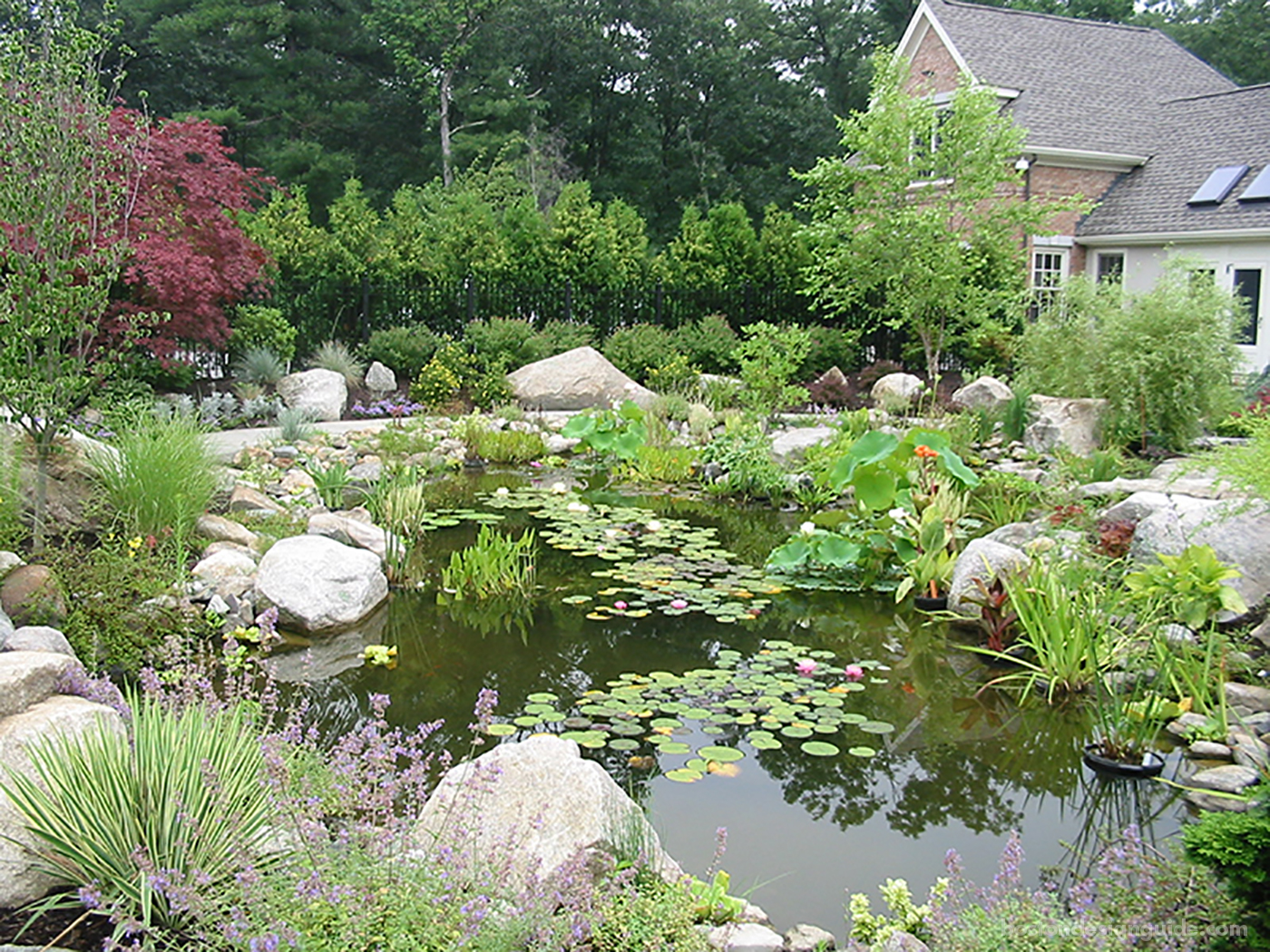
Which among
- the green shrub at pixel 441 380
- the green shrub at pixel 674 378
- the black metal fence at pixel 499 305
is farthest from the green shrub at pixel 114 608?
the black metal fence at pixel 499 305

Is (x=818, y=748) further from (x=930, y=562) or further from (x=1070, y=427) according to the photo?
(x=1070, y=427)

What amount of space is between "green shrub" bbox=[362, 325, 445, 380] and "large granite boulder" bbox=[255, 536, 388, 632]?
29.3 feet

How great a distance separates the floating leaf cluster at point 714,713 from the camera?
460cm

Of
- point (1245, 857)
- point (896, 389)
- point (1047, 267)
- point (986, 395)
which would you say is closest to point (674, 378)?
point (896, 389)

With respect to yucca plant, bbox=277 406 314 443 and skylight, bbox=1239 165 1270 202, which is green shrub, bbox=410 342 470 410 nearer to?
yucca plant, bbox=277 406 314 443

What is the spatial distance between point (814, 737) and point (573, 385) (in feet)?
32.9

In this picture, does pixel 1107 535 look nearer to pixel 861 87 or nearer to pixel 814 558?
pixel 814 558

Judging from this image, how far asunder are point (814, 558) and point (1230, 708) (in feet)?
9.52

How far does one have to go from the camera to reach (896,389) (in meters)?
15.2

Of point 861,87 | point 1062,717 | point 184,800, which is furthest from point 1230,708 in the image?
point 861,87

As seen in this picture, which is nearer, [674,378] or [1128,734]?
[1128,734]

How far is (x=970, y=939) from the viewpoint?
2.65m

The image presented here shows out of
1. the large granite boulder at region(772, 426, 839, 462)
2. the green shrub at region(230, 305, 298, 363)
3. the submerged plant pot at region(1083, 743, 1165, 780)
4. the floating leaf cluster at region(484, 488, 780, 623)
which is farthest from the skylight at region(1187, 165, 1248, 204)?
the submerged plant pot at region(1083, 743, 1165, 780)

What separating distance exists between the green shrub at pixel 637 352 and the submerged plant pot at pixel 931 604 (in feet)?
31.7
